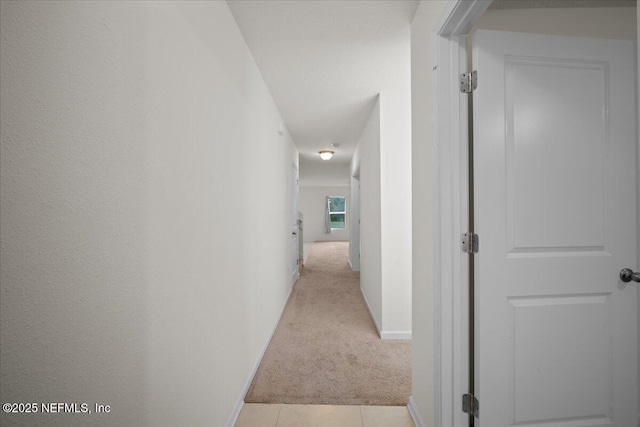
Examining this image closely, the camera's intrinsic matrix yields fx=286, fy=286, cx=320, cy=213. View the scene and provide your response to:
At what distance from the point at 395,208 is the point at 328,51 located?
1577mm

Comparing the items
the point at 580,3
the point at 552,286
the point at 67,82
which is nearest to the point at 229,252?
the point at 67,82

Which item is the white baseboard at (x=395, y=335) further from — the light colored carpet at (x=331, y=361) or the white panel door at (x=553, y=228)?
the white panel door at (x=553, y=228)

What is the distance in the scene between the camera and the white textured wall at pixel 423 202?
4.83 feet

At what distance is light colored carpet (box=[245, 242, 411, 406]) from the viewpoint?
1.93 metres

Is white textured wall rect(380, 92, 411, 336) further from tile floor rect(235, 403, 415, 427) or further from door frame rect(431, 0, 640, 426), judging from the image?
door frame rect(431, 0, 640, 426)

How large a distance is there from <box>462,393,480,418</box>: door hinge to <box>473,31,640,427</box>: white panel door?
0.04 meters

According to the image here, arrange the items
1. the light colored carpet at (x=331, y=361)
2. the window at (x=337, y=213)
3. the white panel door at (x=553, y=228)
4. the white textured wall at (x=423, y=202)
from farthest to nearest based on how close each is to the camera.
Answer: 1. the window at (x=337, y=213)
2. the light colored carpet at (x=331, y=361)
3. the white textured wall at (x=423, y=202)
4. the white panel door at (x=553, y=228)

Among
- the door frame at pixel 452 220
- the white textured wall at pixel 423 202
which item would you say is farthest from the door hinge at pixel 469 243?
the white textured wall at pixel 423 202

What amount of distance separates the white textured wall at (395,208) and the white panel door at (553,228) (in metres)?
1.59

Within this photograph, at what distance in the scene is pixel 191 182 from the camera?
1.24 meters

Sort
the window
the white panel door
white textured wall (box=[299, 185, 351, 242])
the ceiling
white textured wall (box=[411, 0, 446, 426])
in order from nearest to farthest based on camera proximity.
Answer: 1. the white panel door
2. white textured wall (box=[411, 0, 446, 426])
3. the ceiling
4. white textured wall (box=[299, 185, 351, 242])
5. the window

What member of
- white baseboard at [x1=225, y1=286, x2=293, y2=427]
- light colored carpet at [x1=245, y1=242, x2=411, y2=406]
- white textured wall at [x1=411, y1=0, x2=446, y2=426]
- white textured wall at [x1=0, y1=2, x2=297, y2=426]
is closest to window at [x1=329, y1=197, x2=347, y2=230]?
light colored carpet at [x1=245, y1=242, x2=411, y2=406]

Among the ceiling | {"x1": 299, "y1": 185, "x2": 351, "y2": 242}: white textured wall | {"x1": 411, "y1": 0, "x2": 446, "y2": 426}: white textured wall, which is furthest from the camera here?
{"x1": 299, "y1": 185, "x2": 351, "y2": 242}: white textured wall

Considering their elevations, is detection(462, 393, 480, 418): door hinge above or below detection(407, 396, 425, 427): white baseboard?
above
